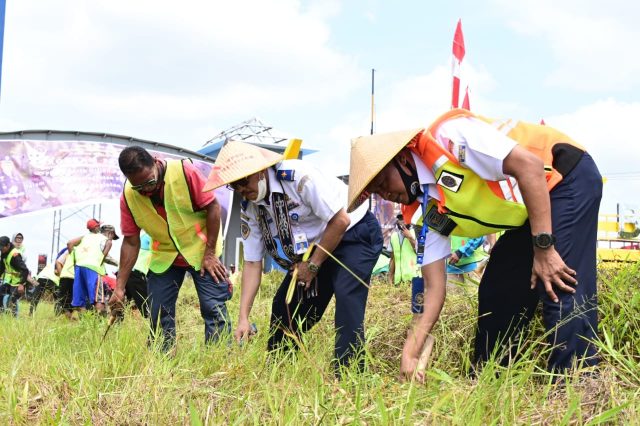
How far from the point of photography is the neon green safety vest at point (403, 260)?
342 inches

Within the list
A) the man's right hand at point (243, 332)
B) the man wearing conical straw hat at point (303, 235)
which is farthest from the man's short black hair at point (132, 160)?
the man's right hand at point (243, 332)

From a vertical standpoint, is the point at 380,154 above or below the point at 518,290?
above

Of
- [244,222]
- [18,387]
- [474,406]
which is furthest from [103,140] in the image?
[474,406]

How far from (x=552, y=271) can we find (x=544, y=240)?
129mm

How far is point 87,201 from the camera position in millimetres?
12719

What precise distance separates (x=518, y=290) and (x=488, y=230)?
346mm

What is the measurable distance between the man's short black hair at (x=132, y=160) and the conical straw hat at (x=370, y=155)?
151 centimetres

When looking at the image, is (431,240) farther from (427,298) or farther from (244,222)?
(244,222)

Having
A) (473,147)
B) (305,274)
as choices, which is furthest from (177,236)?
(473,147)

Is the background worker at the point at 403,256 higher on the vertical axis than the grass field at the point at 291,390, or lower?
higher

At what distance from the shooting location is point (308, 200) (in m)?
3.42

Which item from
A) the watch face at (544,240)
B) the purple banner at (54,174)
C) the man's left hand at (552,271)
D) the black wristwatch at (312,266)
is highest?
the purple banner at (54,174)

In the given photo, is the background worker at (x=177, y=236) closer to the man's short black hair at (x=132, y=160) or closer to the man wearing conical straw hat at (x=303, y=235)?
the man's short black hair at (x=132, y=160)

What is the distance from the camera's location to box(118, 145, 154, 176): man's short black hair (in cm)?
381
